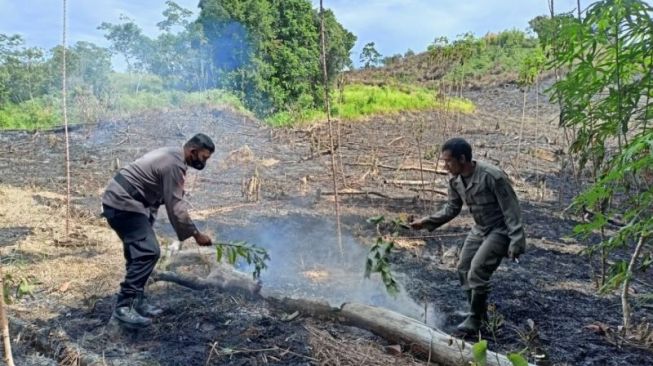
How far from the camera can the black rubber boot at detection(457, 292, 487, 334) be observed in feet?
13.6

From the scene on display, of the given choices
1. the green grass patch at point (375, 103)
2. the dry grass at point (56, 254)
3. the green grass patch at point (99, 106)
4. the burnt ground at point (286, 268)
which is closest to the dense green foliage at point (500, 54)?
the green grass patch at point (375, 103)

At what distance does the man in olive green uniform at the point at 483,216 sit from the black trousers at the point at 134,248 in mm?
2097

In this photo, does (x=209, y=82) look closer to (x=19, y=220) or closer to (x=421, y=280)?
(x=19, y=220)

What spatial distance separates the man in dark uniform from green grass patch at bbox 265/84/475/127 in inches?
619

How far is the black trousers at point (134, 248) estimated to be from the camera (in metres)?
3.99

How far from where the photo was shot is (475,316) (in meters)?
4.18

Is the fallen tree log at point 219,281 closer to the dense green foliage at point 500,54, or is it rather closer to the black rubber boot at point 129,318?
the black rubber boot at point 129,318

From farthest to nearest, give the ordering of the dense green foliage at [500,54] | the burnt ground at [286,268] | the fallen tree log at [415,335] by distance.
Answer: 1. the dense green foliage at [500,54]
2. the burnt ground at [286,268]
3. the fallen tree log at [415,335]

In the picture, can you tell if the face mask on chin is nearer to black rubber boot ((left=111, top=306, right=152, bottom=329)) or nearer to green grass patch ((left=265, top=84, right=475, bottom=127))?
black rubber boot ((left=111, top=306, right=152, bottom=329))

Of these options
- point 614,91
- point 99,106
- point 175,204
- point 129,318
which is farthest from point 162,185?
point 99,106

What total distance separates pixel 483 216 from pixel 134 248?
2.71 meters

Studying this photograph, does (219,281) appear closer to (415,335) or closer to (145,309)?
(145,309)

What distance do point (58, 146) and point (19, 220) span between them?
7.42m

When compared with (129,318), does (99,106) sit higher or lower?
higher
